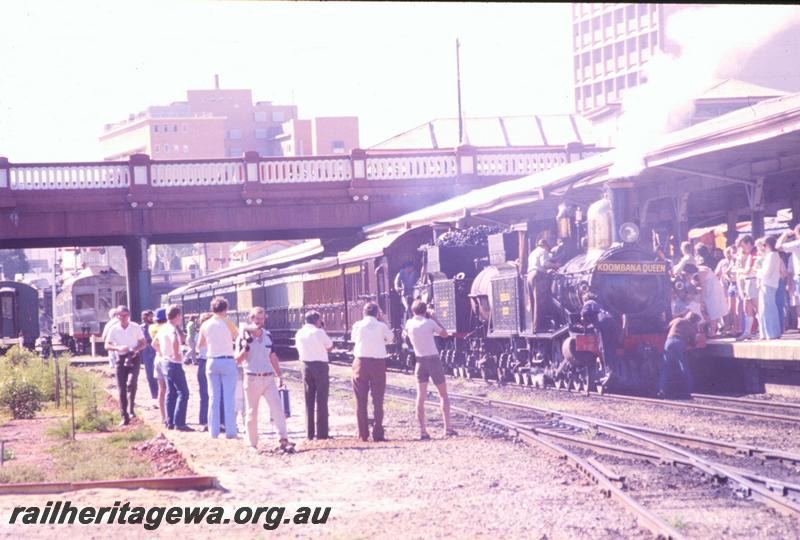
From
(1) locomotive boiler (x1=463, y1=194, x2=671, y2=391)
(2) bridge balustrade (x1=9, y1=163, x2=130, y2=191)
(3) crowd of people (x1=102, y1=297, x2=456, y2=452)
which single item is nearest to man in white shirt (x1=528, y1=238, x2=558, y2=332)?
(1) locomotive boiler (x1=463, y1=194, x2=671, y2=391)

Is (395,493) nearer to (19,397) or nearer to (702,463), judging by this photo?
(702,463)

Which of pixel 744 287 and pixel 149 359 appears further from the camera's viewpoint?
pixel 149 359

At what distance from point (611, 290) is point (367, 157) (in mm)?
20413

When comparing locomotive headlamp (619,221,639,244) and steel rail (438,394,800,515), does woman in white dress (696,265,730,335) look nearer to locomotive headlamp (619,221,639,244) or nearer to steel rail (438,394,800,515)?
locomotive headlamp (619,221,639,244)

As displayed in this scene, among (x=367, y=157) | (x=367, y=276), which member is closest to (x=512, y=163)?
(x=367, y=157)

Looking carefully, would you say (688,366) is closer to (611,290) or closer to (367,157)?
(611,290)

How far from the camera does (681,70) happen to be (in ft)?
63.4

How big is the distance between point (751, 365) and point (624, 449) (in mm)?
7743

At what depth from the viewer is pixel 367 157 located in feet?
127

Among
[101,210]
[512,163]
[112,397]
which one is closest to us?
[112,397]

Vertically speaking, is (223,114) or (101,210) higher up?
(223,114)

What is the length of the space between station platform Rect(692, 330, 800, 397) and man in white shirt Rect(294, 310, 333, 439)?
667 cm

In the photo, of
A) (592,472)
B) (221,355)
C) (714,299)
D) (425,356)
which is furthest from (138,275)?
(592,472)

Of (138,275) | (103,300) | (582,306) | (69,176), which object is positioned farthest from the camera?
(103,300)
